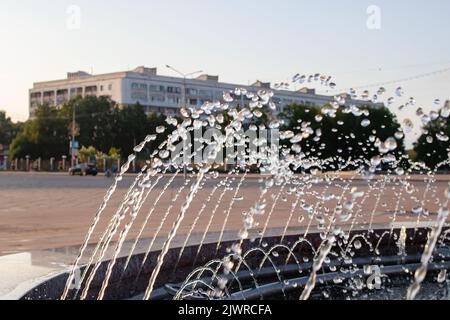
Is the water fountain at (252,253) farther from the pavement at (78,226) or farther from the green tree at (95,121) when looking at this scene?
the green tree at (95,121)

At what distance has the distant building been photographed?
83250 mm

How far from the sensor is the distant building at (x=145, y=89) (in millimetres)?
83250

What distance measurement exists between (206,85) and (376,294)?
274 feet

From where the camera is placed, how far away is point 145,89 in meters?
85.2

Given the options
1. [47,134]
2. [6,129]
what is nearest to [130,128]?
[47,134]

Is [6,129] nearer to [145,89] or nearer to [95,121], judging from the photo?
[145,89]

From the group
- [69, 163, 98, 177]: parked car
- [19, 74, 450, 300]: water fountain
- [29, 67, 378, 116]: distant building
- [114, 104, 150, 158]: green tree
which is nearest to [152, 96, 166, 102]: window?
[29, 67, 378, 116]: distant building

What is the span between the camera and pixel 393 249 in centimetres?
714

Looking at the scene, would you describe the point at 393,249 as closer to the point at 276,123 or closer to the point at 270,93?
the point at 270,93

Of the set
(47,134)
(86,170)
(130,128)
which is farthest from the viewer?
(47,134)

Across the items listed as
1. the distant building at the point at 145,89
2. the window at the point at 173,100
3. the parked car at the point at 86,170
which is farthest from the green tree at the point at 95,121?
the window at the point at 173,100

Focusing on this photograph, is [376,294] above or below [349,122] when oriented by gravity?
below

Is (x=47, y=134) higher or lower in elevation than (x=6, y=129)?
lower
